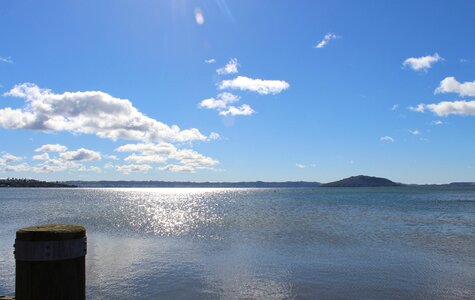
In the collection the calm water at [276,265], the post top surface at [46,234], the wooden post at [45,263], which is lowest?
the calm water at [276,265]

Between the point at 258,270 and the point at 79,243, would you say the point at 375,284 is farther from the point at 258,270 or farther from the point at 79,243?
the point at 79,243

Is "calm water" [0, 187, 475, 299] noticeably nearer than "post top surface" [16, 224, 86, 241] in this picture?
No

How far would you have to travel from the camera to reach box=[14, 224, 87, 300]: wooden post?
4.11 m

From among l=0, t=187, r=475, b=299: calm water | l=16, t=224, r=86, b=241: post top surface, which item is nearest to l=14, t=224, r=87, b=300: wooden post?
l=16, t=224, r=86, b=241: post top surface

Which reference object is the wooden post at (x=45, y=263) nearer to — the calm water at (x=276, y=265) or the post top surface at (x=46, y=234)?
the post top surface at (x=46, y=234)

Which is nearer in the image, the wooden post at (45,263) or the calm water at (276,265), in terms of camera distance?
the wooden post at (45,263)

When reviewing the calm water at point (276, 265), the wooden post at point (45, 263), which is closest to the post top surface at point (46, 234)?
the wooden post at point (45, 263)

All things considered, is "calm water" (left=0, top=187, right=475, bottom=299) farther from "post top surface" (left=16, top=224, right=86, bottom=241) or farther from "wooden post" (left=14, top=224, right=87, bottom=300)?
"post top surface" (left=16, top=224, right=86, bottom=241)

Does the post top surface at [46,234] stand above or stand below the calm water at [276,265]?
above

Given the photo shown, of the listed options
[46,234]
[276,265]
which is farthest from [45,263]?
[276,265]

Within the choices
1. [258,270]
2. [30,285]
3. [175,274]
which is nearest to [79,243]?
[30,285]

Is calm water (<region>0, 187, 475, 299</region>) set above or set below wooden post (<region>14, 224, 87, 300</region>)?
below

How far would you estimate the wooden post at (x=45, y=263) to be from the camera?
4.11m

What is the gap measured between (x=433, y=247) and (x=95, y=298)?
2310cm
